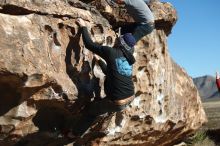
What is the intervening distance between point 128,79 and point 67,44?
5.34 ft

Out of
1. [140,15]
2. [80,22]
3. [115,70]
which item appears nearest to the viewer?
[115,70]

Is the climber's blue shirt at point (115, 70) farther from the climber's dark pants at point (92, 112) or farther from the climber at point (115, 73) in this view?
the climber's dark pants at point (92, 112)

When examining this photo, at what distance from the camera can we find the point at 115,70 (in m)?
9.23

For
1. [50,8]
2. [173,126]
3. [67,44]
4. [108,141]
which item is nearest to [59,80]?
[67,44]

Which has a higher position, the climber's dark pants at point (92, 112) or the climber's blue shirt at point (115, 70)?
the climber's blue shirt at point (115, 70)

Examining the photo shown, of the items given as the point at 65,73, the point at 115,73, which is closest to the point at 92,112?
the point at 65,73

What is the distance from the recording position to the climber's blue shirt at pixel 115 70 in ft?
30.2

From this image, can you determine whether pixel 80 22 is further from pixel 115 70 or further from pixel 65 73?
pixel 115 70

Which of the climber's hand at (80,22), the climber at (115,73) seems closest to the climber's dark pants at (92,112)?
the climber at (115,73)

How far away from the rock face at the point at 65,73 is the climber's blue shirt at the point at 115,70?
0.74 m

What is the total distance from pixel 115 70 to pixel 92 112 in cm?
137

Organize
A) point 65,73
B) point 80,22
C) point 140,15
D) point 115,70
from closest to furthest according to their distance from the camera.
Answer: point 115,70 < point 65,73 < point 80,22 < point 140,15

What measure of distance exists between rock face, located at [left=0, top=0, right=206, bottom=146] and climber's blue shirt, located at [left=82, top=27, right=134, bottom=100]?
29.0 inches

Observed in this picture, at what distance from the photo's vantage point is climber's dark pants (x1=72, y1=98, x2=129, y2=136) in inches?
380
